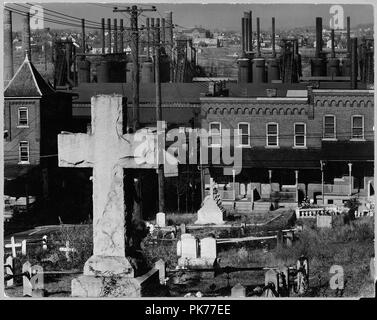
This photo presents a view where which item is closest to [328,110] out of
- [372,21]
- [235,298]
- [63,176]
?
[372,21]

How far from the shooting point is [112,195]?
9.22m

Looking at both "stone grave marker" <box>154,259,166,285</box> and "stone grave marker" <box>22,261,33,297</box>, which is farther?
"stone grave marker" <box>154,259,166,285</box>

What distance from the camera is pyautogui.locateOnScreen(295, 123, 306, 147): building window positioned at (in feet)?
53.1

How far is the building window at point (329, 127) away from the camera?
1623 centimetres

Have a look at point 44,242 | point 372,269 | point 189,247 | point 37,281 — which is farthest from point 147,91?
point 37,281

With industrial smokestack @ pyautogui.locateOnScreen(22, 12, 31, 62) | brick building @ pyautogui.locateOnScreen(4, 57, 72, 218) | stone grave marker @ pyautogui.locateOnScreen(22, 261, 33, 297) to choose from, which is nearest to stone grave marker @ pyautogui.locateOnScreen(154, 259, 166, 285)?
stone grave marker @ pyautogui.locateOnScreen(22, 261, 33, 297)

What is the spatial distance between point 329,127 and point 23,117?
18.2 ft

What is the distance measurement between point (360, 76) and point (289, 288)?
11776 millimetres

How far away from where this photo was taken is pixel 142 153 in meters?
9.24

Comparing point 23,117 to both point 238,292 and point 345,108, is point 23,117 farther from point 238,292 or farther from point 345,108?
point 238,292

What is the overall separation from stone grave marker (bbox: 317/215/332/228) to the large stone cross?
566 centimetres

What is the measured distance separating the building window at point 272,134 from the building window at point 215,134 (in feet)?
2.98

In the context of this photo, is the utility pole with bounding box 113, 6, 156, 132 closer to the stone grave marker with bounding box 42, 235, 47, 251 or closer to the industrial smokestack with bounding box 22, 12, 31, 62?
the industrial smokestack with bounding box 22, 12, 31, 62

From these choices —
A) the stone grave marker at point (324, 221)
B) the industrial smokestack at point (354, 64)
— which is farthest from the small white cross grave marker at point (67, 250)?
the industrial smokestack at point (354, 64)
